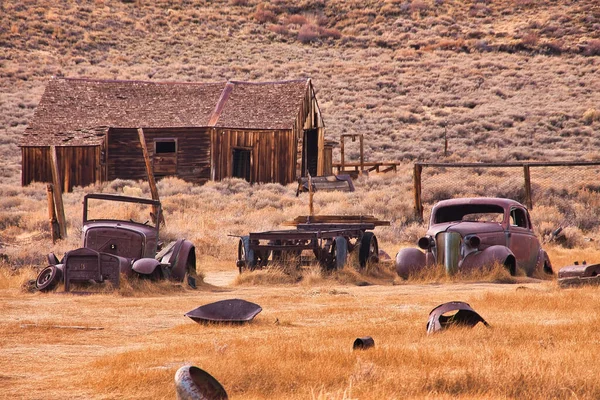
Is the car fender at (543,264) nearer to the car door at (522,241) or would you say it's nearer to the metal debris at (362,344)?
the car door at (522,241)

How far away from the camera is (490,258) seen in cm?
1528

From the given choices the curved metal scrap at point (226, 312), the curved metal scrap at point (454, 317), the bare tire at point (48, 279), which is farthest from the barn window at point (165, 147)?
the curved metal scrap at point (454, 317)

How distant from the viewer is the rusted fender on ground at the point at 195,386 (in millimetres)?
5473

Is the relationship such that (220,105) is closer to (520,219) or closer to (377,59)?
(520,219)

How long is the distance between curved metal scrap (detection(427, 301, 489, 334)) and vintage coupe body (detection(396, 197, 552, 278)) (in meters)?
6.16

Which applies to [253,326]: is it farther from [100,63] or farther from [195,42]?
[195,42]

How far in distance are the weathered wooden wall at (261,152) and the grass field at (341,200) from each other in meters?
1.76

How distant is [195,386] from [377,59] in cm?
6057

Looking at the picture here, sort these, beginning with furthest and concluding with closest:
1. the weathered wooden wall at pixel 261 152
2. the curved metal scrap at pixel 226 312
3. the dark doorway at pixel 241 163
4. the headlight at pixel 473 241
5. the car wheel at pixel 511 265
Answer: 1. the dark doorway at pixel 241 163
2. the weathered wooden wall at pixel 261 152
3. the car wheel at pixel 511 265
4. the headlight at pixel 473 241
5. the curved metal scrap at pixel 226 312

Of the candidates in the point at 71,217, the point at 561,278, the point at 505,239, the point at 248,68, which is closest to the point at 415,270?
the point at 505,239

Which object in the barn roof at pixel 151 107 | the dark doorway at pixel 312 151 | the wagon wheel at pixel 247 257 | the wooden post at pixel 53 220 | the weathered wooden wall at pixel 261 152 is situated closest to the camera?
the wagon wheel at pixel 247 257

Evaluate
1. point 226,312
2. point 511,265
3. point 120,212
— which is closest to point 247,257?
point 511,265

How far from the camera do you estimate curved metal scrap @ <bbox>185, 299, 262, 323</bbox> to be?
393 inches

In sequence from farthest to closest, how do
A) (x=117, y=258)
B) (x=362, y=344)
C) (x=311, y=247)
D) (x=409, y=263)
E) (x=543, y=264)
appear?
1. (x=543, y=264)
2. (x=311, y=247)
3. (x=409, y=263)
4. (x=117, y=258)
5. (x=362, y=344)
